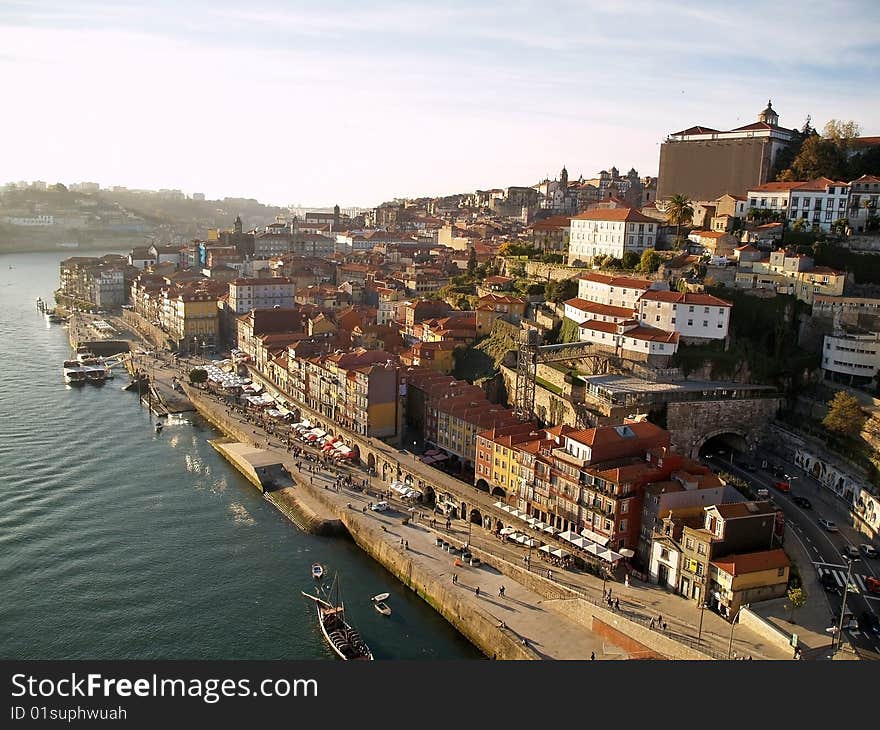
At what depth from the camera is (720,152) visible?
112ft

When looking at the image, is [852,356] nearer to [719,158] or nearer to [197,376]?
[719,158]

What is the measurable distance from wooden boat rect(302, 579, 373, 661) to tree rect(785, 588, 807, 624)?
7681 mm

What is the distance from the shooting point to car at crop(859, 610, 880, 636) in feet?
46.6

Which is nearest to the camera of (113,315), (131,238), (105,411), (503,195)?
(105,411)

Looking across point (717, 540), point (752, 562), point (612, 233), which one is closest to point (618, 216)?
point (612, 233)

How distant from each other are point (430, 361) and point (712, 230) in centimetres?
1170

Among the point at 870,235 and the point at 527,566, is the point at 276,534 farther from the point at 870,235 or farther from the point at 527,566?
the point at 870,235

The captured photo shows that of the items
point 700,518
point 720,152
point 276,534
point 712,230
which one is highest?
point 720,152

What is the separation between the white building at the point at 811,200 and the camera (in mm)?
28594

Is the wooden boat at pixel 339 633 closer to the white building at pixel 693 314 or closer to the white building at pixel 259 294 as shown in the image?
the white building at pixel 693 314

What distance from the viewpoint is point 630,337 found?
80.4 feet

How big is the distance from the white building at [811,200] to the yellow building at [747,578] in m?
17.2

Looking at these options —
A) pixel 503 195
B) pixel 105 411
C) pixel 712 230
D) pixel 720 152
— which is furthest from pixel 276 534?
pixel 503 195

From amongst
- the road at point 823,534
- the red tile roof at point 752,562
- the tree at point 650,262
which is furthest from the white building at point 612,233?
the red tile roof at point 752,562
